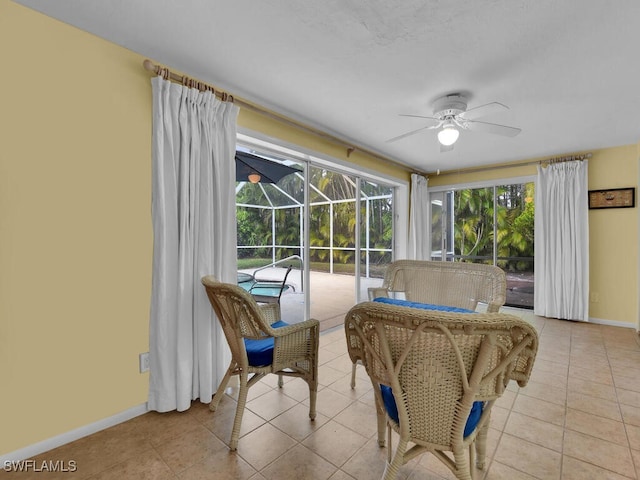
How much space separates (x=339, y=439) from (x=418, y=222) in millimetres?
3981

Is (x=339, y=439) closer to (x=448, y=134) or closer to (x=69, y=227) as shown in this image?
(x=69, y=227)

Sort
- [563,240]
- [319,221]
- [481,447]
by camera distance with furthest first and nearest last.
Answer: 1. [563,240]
2. [319,221]
3. [481,447]

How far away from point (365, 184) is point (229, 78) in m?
2.63

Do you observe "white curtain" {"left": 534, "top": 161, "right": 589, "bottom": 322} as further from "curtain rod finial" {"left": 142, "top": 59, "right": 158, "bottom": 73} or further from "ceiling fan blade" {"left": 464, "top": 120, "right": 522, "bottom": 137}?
"curtain rod finial" {"left": 142, "top": 59, "right": 158, "bottom": 73}

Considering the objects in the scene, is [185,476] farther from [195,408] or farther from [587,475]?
[587,475]

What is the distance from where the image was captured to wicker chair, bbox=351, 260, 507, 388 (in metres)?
2.18

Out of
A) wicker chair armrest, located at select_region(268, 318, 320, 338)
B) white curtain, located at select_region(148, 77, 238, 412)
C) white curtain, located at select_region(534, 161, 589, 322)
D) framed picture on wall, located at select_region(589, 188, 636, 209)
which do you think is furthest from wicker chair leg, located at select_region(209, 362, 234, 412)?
framed picture on wall, located at select_region(589, 188, 636, 209)

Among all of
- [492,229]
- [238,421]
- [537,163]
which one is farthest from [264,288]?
[537,163]

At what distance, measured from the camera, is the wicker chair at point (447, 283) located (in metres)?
2.18

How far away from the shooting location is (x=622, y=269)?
3.87 meters

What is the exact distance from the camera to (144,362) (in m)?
1.96

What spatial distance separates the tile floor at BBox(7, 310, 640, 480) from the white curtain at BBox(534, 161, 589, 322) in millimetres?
1770

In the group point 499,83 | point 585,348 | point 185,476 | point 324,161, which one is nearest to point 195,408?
point 185,476

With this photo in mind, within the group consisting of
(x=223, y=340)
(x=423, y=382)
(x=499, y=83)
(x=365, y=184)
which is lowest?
(x=223, y=340)
